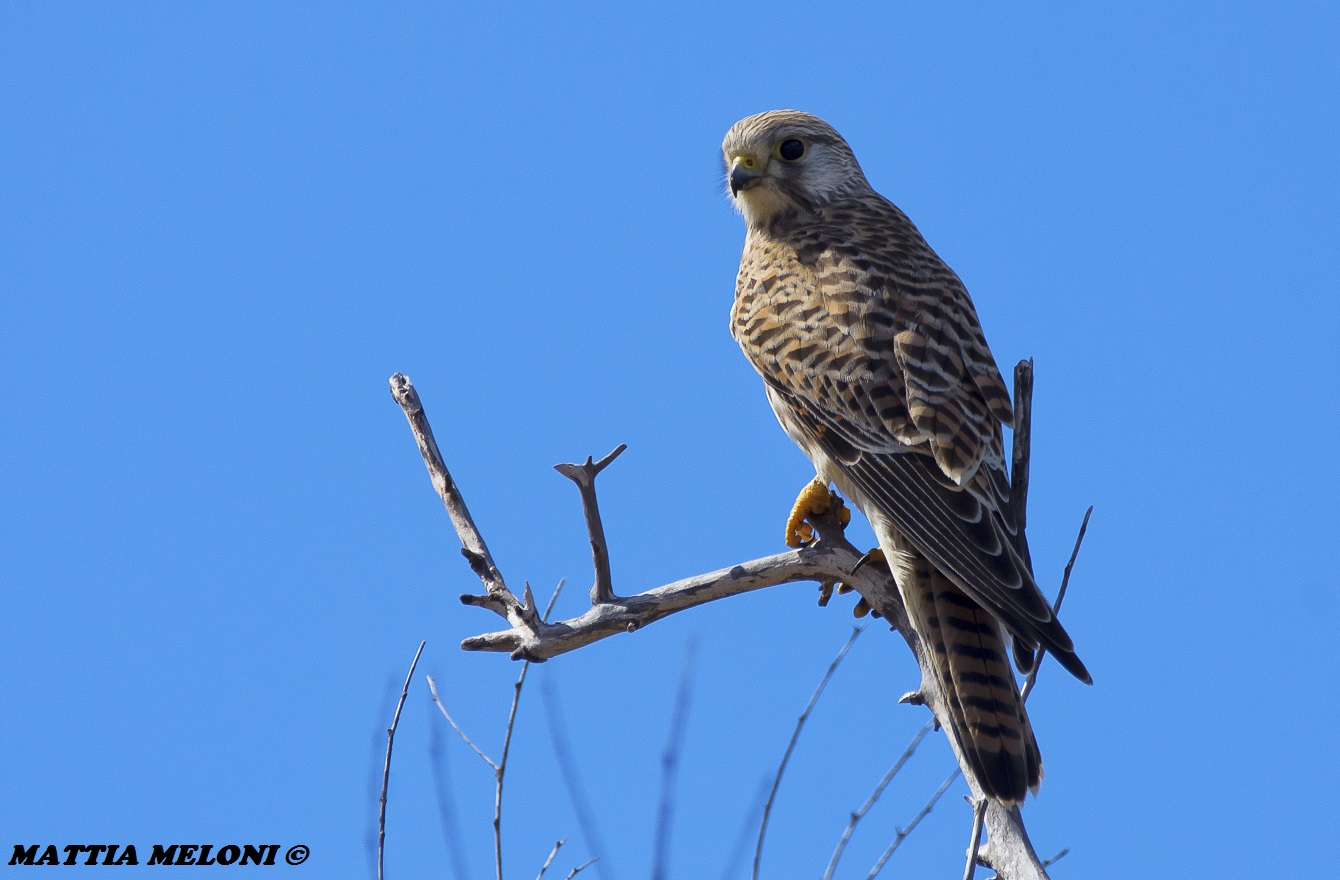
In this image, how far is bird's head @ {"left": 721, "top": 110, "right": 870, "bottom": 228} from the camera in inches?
199

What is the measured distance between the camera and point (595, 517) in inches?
128

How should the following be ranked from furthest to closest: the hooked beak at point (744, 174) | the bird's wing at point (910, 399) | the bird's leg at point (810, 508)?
the hooked beak at point (744, 174) < the bird's leg at point (810, 508) < the bird's wing at point (910, 399)

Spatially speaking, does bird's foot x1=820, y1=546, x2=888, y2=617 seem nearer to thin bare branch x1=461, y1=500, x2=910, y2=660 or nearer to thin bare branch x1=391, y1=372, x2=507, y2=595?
thin bare branch x1=461, y1=500, x2=910, y2=660

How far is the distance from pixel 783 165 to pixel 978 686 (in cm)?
239

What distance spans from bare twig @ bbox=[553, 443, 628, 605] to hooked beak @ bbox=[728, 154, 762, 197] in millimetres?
2097

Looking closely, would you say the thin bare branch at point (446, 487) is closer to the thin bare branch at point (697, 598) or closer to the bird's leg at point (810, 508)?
the thin bare branch at point (697, 598)

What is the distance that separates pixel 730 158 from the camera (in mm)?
5234

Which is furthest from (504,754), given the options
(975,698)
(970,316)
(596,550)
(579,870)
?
(970,316)

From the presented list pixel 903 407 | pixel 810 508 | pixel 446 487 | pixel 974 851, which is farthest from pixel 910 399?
pixel 974 851

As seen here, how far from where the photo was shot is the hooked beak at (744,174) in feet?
16.5

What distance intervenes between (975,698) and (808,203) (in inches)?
88.2

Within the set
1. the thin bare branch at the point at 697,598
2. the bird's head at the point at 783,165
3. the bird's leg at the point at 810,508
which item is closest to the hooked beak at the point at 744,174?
the bird's head at the point at 783,165

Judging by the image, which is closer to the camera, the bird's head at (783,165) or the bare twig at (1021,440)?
the bare twig at (1021,440)

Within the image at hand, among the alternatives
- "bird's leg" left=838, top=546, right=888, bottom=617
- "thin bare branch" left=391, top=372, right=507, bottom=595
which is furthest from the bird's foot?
"thin bare branch" left=391, top=372, right=507, bottom=595
